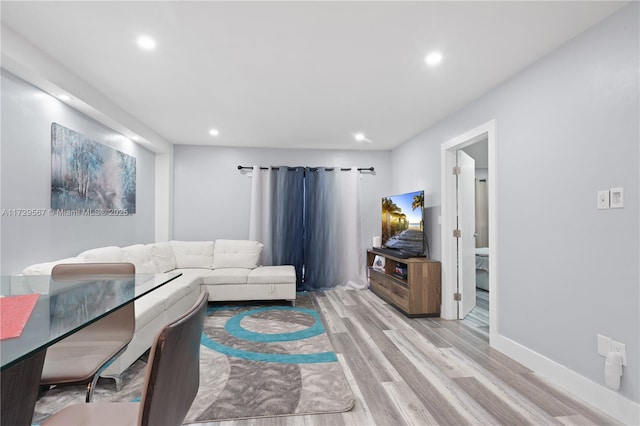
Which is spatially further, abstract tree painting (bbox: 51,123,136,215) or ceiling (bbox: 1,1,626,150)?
abstract tree painting (bbox: 51,123,136,215)

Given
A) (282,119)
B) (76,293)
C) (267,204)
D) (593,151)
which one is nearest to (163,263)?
(267,204)

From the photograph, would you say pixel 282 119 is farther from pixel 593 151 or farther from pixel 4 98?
pixel 593 151

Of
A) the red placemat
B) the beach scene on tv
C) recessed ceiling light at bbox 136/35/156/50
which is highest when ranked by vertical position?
recessed ceiling light at bbox 136/35/156/50

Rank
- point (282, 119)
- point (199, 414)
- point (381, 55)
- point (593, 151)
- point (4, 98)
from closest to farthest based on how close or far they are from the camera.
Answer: point (199, 414)
point (593, 151)
point (4, 98)
point (381, 55)
point (282, 119)

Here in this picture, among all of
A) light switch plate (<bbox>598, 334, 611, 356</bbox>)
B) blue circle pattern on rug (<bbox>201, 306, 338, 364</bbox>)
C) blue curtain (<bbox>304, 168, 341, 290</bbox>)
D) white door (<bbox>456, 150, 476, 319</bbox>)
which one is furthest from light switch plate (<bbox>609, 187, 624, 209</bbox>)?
blue curtain (<bbox>304, 168, 341, 290</bbox>)

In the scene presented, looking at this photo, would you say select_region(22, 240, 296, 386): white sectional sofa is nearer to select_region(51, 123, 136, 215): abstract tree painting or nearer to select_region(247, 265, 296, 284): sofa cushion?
select_region(247, 265, 296, 284): sofa cushion

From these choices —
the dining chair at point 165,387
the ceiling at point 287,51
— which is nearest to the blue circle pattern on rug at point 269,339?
the dining chair at point 165,387

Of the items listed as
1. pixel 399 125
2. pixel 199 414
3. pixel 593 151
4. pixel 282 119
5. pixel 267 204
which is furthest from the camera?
pixel 267 204

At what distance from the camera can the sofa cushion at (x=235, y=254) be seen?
472 centimetres

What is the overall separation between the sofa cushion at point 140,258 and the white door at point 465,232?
376 cm

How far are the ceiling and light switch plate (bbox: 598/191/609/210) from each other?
43.8 inches

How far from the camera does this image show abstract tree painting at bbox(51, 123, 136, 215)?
2.75 m

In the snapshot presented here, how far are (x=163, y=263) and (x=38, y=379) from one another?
3.35 meters

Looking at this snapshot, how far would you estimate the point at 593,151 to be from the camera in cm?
203
